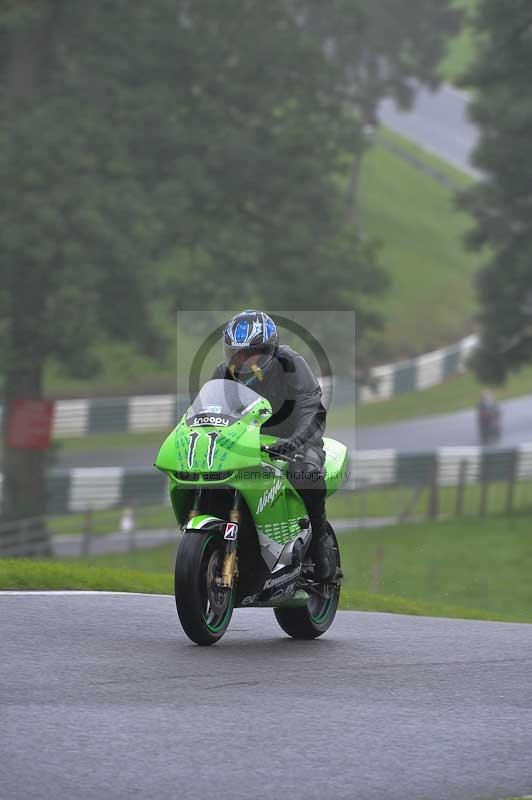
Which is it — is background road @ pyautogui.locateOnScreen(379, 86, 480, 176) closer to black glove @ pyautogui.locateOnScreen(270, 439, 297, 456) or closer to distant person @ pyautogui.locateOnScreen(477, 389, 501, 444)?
distant person @ pyautogui.locateOnScreen(477, 389, 501, 444)

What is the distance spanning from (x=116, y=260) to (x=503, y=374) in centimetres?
995

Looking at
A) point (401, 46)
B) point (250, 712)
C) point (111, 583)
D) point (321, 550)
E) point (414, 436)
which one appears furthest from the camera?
point (401, 46)

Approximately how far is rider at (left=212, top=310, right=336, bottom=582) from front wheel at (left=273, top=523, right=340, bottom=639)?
32 centimetres

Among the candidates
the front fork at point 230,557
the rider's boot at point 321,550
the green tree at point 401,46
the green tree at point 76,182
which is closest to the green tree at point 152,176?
the green tree at point 76,182

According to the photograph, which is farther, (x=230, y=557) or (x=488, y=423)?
(x=488, y=423)

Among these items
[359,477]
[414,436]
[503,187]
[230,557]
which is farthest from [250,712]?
[414,436]

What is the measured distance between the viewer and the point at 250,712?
6746 millimetres

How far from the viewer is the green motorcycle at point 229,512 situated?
26.8 feet

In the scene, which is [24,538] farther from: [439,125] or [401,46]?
[439,125]

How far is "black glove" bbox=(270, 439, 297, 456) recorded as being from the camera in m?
8.44

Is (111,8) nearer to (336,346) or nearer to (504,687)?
(336,346)

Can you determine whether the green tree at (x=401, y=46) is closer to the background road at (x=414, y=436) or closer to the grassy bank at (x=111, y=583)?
the background road at (x=414, y=436)

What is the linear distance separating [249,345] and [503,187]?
24.7 metres

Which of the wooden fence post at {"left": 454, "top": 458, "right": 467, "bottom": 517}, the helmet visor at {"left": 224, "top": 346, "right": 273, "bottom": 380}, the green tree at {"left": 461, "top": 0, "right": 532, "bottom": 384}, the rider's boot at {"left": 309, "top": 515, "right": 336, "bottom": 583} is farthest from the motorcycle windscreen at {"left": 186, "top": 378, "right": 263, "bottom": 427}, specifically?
the green tree at {"left": 461, "top": 0, "right": 532, "bottom": 384}
